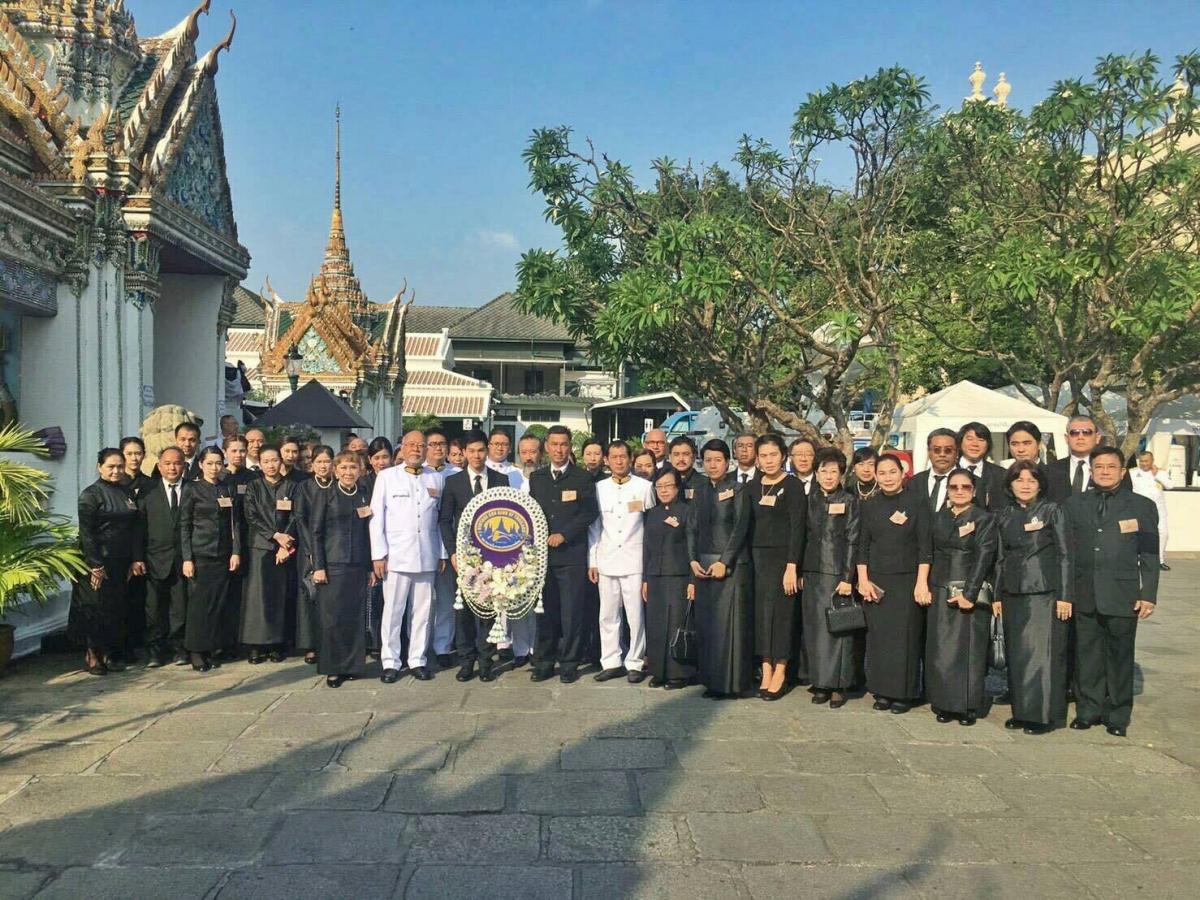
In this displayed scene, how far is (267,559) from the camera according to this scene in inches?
279

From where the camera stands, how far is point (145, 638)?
6988mm

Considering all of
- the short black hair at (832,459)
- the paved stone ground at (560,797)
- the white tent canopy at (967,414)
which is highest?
the white tent canopy at (967,414)

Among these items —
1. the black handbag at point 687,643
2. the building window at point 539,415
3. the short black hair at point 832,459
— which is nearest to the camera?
the short black hair at point 832,459

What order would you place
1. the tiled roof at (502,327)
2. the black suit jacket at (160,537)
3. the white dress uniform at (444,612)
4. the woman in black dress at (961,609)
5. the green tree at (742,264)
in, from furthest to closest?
the tiled roof at (502,327), the green tree at (742,264), the white dress uniform at (444,612), the black suit jacket at (160,537), the woman in black dress at (961,609)

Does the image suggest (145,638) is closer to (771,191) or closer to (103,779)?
(103,779)

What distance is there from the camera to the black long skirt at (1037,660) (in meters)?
5.59

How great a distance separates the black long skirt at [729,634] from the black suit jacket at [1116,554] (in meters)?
1.93

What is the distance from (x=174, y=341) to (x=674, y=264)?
5836mm

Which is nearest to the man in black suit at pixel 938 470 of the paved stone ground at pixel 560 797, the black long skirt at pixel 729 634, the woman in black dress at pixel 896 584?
the woman in black dress at pixel 896 584

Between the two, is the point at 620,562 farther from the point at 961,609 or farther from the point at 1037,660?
the point at 1037,660

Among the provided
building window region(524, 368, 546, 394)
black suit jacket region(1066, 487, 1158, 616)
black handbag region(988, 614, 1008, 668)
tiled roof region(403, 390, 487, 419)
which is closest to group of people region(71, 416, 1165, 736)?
black suit jacket region(1066, 487, 1158, 616)

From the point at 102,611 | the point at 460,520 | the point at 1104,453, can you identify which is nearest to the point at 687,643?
the point at 460,520

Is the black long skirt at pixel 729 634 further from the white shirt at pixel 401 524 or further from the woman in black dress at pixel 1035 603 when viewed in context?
the white shirt at pixel 401 524

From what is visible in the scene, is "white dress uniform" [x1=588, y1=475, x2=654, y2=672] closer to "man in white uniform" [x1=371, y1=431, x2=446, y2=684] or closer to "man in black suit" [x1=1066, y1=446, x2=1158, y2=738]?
"man in white uniform" [x1=371, y1=431, x2=446, y2=684]
